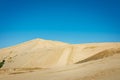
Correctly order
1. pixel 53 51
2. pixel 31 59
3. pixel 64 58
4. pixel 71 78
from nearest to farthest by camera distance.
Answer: pixel 71 78 → pixel 64 58 → pixel 31 59 → pixel 53 51

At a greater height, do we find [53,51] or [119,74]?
[53,51]

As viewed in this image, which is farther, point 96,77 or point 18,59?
point 18,59

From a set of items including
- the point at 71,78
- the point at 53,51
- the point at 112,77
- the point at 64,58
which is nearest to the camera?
the point at 112,77

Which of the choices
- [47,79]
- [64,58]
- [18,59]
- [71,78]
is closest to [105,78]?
[71,78]

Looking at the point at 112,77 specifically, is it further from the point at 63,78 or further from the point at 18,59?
the point at 18,59

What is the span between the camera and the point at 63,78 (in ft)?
43.2

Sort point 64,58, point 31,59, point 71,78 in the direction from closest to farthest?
1. point 71,78
2. point 64,58
3. point 31,59

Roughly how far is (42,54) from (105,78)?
92.0 ft

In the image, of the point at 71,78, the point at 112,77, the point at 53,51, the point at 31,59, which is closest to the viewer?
the point at 112,77

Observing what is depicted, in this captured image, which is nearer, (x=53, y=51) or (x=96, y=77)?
(x=96, y=77)

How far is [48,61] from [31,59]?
3.90 m

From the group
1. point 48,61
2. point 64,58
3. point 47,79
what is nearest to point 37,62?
point 48,61

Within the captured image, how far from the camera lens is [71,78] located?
12.9 metres

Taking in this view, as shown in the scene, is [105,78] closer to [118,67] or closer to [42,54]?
[118,67]
